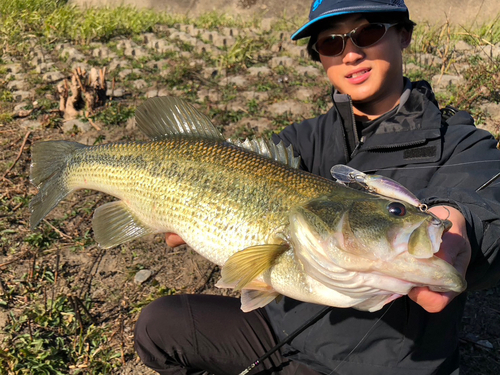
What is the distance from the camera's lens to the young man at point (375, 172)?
1.88 m

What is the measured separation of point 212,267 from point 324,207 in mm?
1838

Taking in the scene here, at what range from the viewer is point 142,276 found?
10.7ft

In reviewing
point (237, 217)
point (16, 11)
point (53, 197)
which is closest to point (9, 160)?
point (53, 197)

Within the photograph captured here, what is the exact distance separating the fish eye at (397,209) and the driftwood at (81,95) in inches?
166

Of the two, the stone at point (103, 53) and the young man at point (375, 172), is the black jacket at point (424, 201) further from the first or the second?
the stone at point (103, 53)

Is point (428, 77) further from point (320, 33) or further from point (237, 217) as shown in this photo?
point (237, 217)

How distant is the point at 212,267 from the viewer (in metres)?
3.36

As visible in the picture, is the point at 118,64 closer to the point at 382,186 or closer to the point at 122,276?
the point at 122,276

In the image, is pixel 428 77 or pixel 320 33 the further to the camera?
pixel 428 77

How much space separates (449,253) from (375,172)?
2.83ft

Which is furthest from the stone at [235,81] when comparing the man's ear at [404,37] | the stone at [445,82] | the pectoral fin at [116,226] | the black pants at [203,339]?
the black pants at [203,339]

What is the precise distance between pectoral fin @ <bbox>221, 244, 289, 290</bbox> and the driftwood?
380cm

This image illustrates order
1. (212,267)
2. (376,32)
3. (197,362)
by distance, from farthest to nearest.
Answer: (212,267) → (197,362) → (376,32)

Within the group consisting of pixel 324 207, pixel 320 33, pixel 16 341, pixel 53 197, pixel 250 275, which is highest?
pixel 320 33
